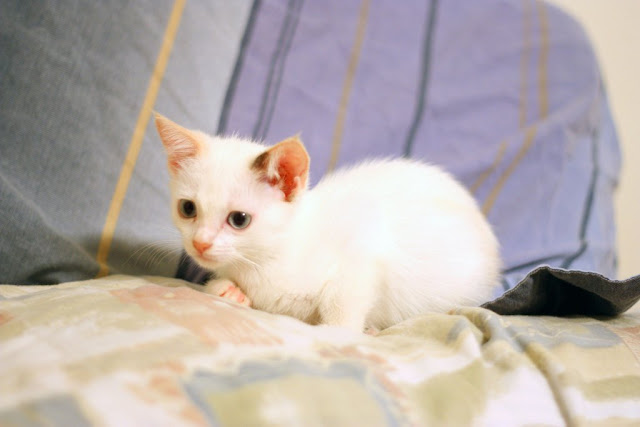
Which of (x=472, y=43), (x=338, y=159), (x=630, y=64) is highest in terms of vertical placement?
(x=630, y=64)

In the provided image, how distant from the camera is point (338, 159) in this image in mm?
1431

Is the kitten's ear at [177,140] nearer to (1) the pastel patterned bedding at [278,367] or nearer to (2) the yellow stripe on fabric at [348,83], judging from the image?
(1) the pastel patterned bedding at [278,367]

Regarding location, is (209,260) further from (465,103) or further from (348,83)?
(465,103)

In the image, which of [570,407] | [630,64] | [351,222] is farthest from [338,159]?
[630,64]

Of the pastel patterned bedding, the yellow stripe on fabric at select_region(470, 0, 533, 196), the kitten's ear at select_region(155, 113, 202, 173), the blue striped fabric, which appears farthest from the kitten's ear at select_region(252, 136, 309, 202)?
the yellow stripe on fabric at select_region(470, 0, 533, 196)

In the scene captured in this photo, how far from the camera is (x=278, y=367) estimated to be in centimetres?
55

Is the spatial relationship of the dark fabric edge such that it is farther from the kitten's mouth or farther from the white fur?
the kitten's mouth

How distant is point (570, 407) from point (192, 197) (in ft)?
2.27

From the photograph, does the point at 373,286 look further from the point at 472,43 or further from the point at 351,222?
the point at 472,43

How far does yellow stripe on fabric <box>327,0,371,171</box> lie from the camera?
4.70 ft

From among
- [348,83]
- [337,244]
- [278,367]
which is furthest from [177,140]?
[348,83]

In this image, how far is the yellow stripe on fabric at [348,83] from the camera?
1.43m

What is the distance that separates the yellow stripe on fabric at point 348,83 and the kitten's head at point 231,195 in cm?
53

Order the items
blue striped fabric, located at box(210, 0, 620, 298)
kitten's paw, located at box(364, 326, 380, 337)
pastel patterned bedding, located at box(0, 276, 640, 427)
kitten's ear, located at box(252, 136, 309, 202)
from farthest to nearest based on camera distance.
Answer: blue striped fabric, located at box(210, 0, 620, 298) < kitten's paw, located at box(364, 326, 380, 337) < kitten's ear, located at box(252, 136, 309, 202) < pastel patterned bedding, located at box(0, 276, 640, 427)
